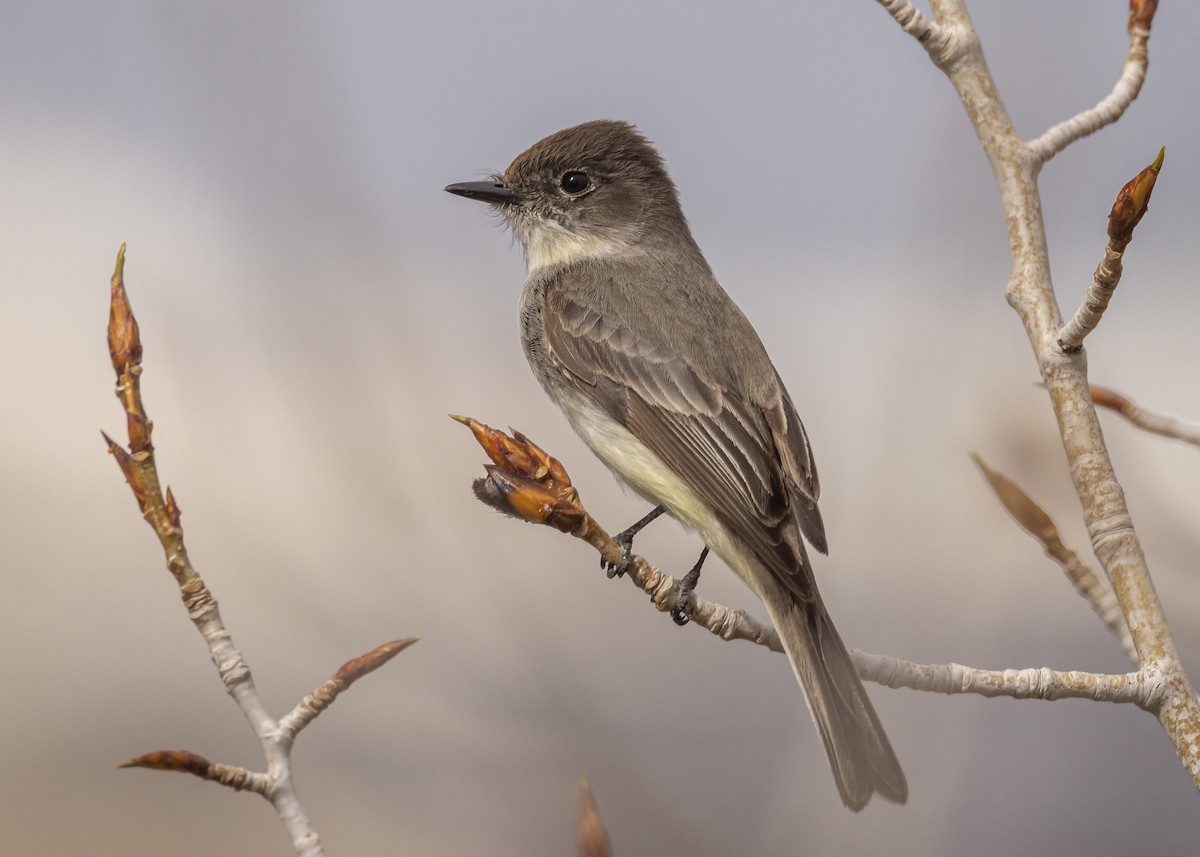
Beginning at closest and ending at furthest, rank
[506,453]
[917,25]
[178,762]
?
[178,762] < [506,453] < [917,25]

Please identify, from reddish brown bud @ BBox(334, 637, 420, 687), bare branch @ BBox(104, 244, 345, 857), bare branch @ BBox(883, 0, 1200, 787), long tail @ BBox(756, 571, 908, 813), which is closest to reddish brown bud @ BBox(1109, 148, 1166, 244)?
bare branch @ BBox(883, 0, 1200, 787)

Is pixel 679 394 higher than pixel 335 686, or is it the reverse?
pixel 679 394

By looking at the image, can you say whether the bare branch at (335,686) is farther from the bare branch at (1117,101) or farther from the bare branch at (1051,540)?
the bare branch at (1117,101)

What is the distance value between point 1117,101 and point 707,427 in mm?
1083

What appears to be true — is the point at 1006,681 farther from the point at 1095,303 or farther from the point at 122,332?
the point at 122,332

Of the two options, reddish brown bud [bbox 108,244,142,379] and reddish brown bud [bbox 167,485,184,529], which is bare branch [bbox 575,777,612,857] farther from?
reddish brown bud [bbox 108,244,142,379]

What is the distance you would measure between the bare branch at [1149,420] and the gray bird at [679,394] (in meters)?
0.66

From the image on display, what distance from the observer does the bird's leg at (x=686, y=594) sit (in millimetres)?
2088

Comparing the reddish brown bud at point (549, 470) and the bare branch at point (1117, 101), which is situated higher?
the bare branch at point (1117, 101)

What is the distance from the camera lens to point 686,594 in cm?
209

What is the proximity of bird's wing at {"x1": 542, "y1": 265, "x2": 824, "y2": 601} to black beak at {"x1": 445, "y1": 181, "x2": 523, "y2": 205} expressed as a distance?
524 millimetres

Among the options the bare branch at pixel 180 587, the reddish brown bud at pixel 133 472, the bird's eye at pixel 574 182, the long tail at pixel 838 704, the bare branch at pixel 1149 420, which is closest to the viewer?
the bare branch at pixel 180 587

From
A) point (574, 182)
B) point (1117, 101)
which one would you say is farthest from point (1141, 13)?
point (574, 182)

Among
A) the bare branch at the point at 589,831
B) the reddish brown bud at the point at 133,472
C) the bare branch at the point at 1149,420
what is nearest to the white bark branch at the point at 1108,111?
the bare branch at the point at 1149,420
